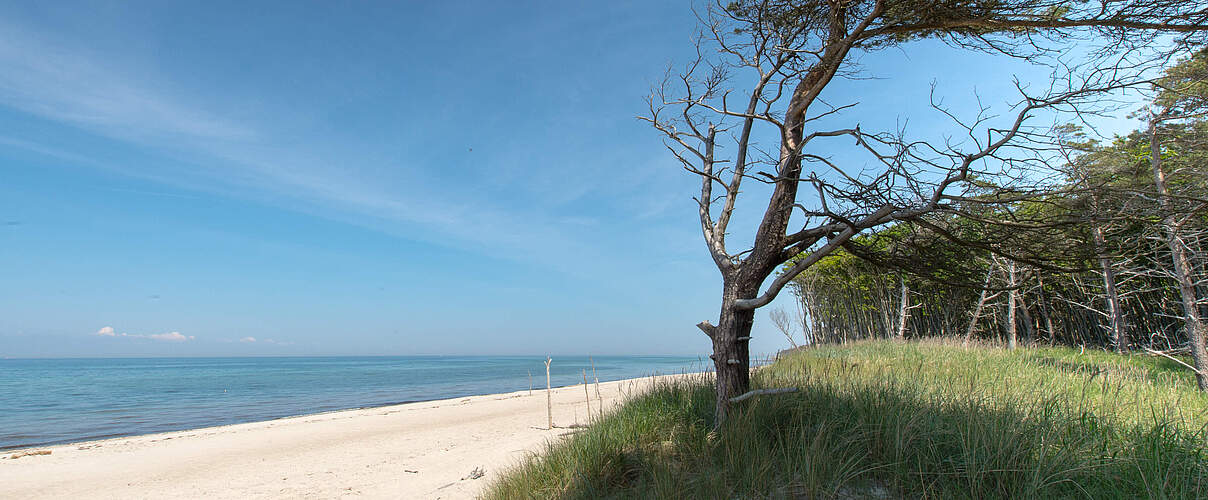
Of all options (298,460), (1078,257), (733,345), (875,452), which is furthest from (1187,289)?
(298,460)

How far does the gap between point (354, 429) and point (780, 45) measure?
13.7 metres

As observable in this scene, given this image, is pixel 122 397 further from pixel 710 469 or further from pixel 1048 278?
Result: pixel 1048 278

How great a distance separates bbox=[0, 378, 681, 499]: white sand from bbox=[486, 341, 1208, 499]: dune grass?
1.80 metres

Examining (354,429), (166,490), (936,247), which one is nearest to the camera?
(936,247)

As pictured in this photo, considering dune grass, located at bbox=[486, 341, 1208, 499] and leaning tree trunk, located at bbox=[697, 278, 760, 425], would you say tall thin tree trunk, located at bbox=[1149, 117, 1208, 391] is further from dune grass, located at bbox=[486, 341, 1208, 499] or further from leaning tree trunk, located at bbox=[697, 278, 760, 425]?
leaning tree trunk, located at bbox=[697, 278, 760, 425]

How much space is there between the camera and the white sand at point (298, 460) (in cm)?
771

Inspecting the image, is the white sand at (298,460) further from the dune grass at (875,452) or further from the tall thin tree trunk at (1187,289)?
the tall thin tree trunk at (1187,289)

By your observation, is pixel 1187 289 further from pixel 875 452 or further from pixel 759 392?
pixel 875 452

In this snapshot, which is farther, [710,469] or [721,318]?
[721,318]

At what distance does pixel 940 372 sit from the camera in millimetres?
7719

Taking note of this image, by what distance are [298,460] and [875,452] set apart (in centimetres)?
1039

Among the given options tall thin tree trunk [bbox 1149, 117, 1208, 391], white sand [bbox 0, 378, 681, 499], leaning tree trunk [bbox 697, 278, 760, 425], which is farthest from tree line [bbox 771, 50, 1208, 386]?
white sand [bbox 0, 378, 681, 499]

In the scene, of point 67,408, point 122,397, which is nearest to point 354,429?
point 67,408

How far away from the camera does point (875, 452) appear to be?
3547 millimetres
